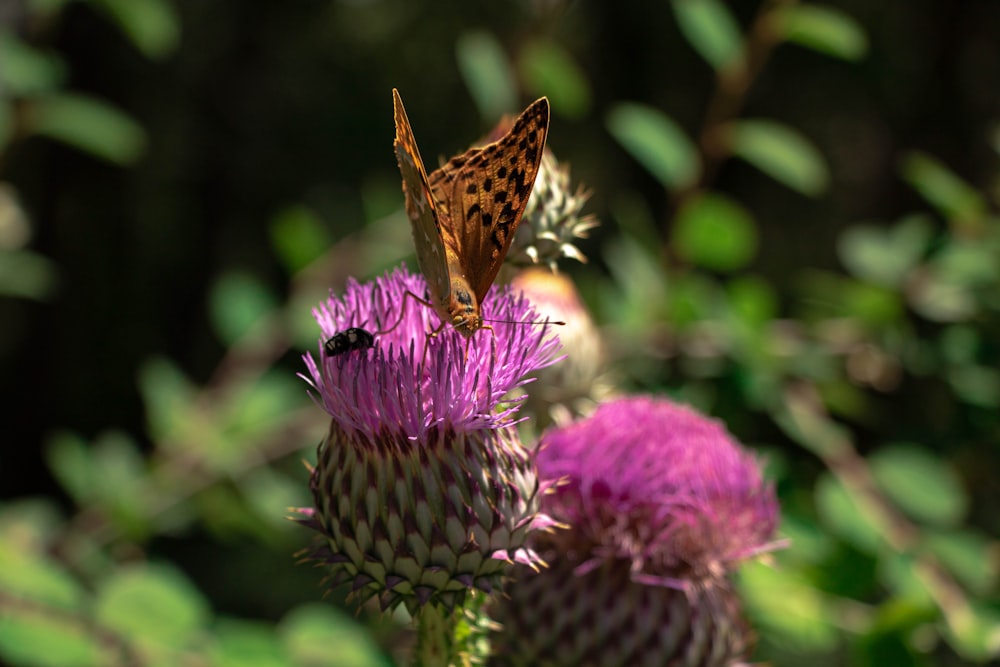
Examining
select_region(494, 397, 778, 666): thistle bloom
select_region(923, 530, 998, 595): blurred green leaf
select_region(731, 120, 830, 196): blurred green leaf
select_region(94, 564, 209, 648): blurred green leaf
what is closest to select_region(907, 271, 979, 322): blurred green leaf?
select_region(731, 120, 830, 196): blurred green leaf

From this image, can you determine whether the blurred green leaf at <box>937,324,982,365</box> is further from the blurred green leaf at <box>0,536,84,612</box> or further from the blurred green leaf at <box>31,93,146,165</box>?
the blurred green leaf at <box>31,93,146,165</box>

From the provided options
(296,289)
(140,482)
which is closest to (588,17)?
(296,289)

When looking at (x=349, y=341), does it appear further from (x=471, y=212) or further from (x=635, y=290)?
(x=635, y=290)

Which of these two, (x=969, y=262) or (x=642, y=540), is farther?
(x=969, y=262)

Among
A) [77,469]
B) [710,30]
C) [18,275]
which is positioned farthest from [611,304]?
[18,275]

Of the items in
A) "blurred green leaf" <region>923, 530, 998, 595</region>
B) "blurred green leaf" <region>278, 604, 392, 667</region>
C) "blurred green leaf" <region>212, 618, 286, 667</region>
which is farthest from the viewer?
"blurred green leaf" <region>923, 530, 998, 595</region>

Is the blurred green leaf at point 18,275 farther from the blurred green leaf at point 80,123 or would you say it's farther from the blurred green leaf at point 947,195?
the blurred green leaf at point 947,195
